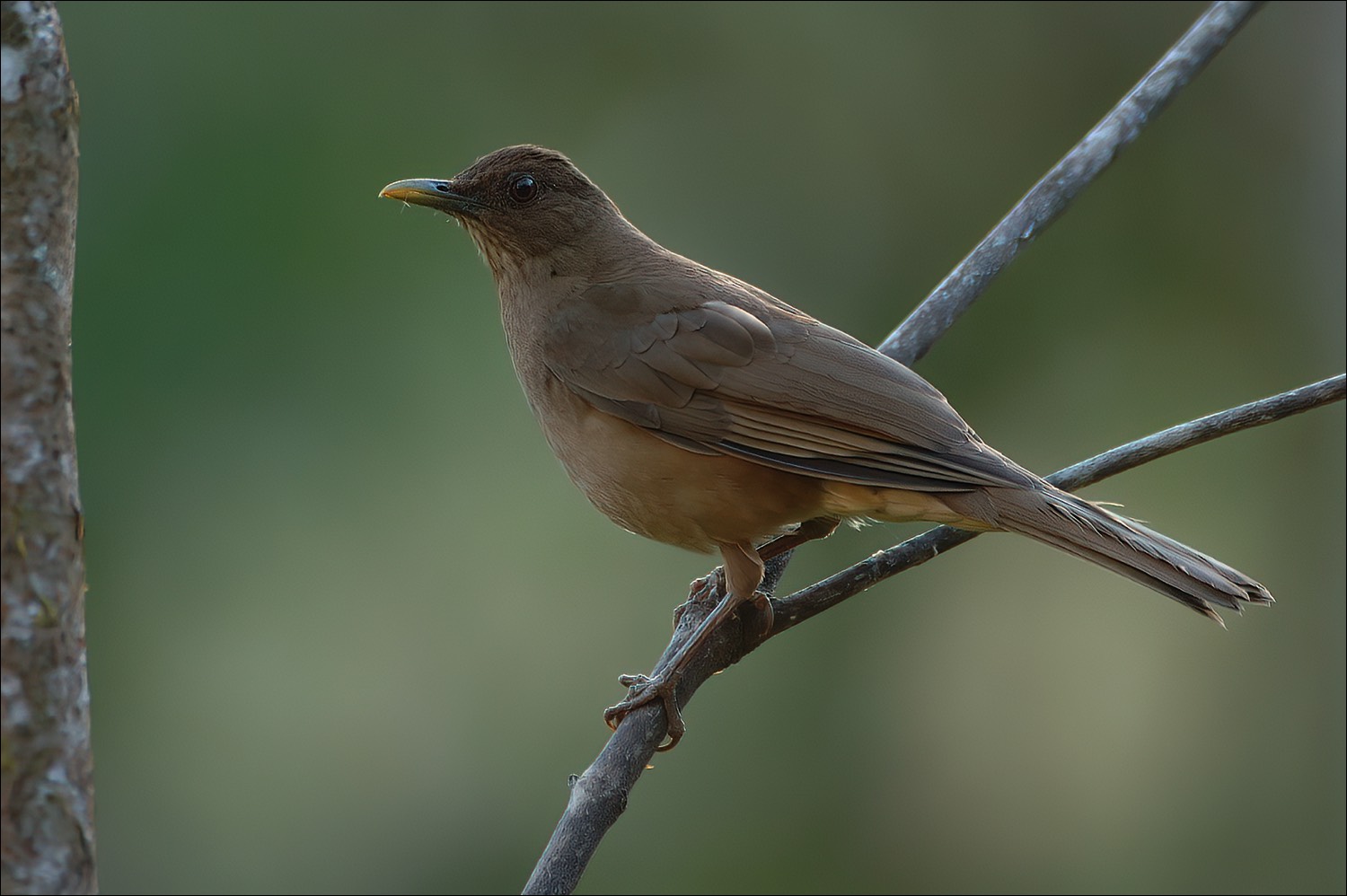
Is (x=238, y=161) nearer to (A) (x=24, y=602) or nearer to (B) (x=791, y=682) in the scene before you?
(B) (x=791, y=682)

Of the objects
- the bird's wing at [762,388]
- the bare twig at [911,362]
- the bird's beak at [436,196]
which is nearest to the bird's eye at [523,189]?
the bird's beak at [436,196]

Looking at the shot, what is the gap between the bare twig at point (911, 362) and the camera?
8.49 feet

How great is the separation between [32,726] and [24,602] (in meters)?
0.17

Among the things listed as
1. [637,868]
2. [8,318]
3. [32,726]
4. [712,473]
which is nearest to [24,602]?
[32,726]

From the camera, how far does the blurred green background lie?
6.32 meters

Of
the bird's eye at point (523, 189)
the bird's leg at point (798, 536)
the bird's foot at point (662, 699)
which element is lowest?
the bird's foot at point (662, 699)

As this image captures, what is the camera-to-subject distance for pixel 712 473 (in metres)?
3.42

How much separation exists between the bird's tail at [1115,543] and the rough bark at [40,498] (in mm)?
2055

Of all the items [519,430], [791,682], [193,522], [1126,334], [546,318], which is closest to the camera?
[546,318]

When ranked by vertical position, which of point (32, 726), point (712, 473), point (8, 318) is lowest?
point (32, 726)

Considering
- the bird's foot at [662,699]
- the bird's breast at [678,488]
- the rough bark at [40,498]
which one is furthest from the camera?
the bird's breast at [678,488]

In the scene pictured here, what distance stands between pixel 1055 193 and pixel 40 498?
9.92 feet

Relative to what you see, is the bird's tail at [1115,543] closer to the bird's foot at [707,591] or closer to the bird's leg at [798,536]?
the bird's leg at [798,536]

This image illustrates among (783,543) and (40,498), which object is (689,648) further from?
(40,498)
